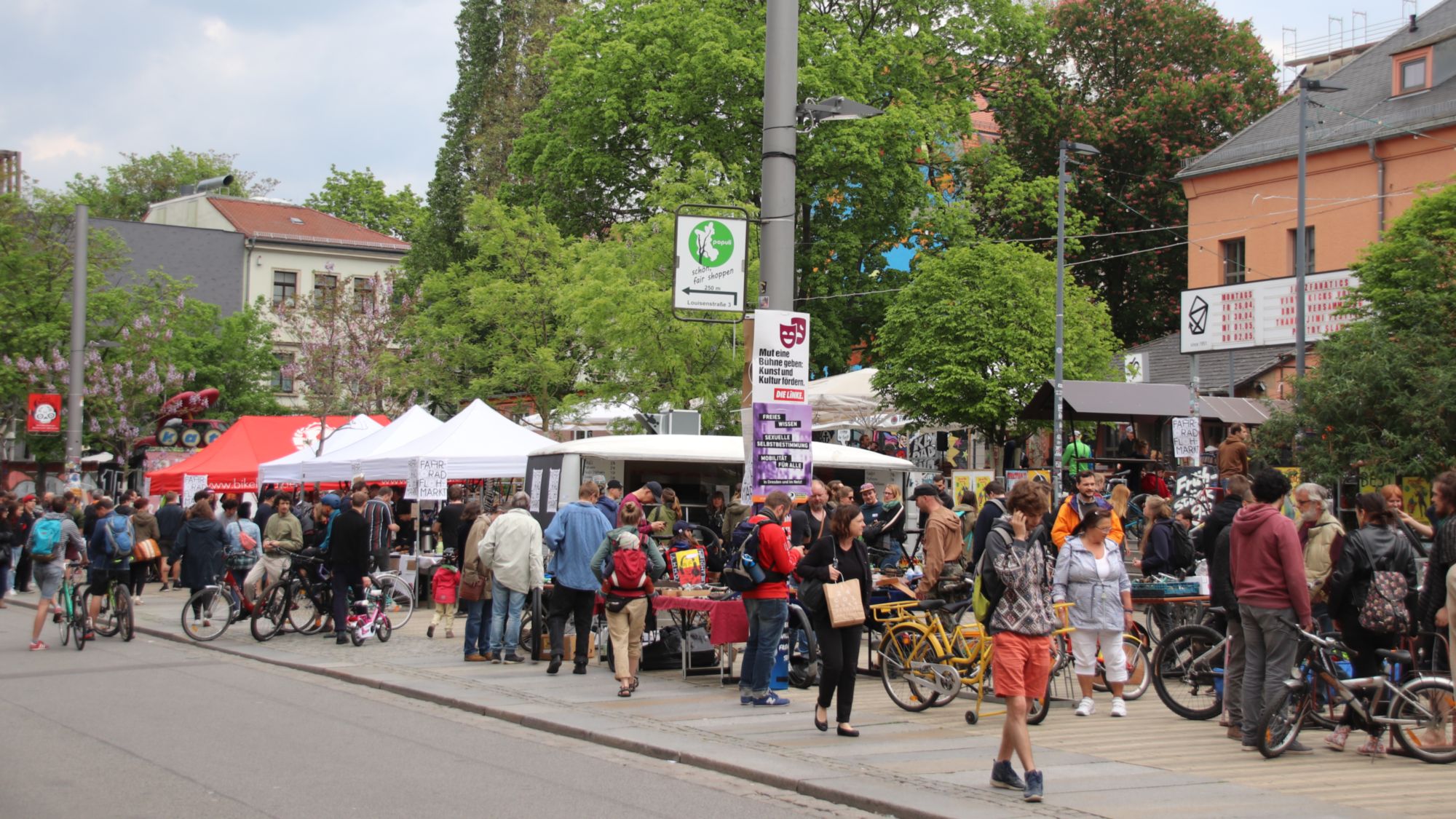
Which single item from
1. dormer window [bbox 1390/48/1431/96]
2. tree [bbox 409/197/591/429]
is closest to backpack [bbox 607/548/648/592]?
tree [bbox 409/197/591/429]

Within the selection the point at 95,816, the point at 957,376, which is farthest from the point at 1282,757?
the point at 957,376

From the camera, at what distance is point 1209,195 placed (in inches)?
1519

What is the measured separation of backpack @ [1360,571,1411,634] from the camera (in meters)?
9.42

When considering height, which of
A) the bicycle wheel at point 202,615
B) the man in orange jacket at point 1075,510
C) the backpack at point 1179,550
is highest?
the man in orange jacket at point 1075,510

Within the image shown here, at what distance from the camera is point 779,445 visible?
11859mm

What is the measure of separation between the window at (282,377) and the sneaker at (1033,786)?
166 feet

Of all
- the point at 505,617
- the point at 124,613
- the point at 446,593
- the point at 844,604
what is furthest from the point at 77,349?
the point at 844,604

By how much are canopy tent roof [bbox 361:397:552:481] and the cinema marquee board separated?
47.8ft

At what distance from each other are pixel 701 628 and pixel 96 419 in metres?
36.6

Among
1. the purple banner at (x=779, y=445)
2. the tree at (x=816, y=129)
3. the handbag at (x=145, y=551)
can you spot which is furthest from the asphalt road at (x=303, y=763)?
the tree at (x=816, y=129)

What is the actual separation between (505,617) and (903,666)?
524 cm

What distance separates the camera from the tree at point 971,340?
90.5 feet

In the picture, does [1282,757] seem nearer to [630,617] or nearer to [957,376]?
[630,617]

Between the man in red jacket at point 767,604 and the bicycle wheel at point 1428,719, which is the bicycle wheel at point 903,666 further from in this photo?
the bicycle wheel at point 1428,719
